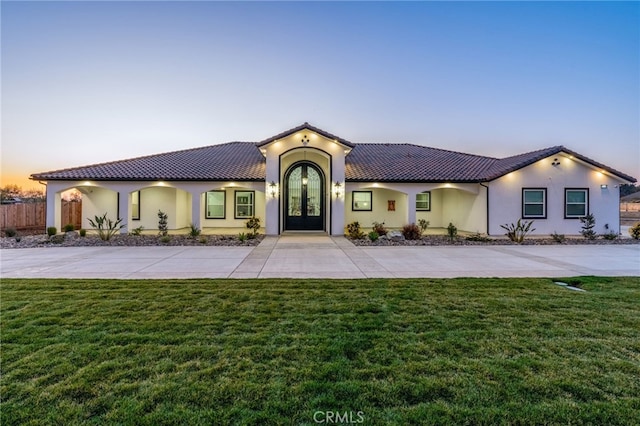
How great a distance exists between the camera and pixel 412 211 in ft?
54.4

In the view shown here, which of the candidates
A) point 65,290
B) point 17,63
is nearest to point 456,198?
point 65,290

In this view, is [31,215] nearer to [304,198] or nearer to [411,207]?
[304,198]

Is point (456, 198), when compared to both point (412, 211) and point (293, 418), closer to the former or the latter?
point (412, 211)

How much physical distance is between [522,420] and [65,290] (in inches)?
289

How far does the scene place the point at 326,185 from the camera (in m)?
16.9

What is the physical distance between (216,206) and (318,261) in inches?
480

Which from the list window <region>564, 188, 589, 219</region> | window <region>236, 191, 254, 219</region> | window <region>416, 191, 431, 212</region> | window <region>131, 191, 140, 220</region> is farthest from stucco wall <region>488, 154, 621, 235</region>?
window <region>131, 191, 140, 220</region>

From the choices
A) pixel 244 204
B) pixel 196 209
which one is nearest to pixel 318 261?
pixel 196 209

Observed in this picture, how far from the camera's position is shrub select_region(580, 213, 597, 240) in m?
15.0

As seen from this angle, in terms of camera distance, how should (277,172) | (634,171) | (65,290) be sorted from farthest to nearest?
(634,171)
(277,172)
(65,290)

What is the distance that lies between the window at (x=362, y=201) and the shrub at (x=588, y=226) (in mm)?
11070

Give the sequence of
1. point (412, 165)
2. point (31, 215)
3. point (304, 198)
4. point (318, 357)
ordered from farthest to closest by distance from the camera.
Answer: point (412, 165) → point (31, 215) → point (304, 198) → point (318, 357)

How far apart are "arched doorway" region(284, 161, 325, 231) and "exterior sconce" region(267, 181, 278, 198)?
1346 millimetres

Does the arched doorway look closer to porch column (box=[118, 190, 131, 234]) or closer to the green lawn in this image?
porch column (box=[118, 190, 131, 234])
